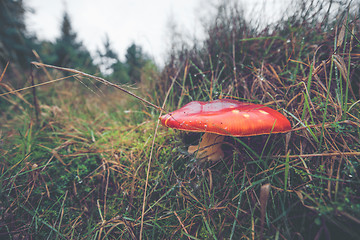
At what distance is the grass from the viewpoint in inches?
27.9

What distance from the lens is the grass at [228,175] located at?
0.71 metres

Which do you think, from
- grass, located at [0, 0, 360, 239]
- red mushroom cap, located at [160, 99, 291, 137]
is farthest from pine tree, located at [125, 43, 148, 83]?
red mushroom cap, located at [160, 99, 291, 137]

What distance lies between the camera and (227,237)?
76 centimetres

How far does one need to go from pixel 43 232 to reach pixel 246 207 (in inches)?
44.6

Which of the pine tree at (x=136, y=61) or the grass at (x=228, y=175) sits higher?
the pine tree at (x=136, y=61)

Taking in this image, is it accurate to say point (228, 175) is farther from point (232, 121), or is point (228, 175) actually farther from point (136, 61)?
point (136, 61)

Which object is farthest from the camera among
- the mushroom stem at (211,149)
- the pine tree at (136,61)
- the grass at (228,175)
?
the pine tree at (136,61)

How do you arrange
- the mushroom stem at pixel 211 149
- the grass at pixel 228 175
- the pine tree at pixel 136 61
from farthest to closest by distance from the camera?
the pine tree at pixel 136 61 → the mushroom stem at pixel 211 149 → the grass at pixel 228 175

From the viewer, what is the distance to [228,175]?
2.82 ft

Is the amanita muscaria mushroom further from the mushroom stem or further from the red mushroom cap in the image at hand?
the mushroom stem

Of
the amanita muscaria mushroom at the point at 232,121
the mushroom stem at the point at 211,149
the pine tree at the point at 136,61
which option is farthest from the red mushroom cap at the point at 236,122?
the pine tree at the point at 136,61

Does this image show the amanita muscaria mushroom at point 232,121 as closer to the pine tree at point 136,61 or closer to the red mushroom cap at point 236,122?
the red mushroom cap at point 236,122

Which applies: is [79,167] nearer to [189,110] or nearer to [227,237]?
[189,110]

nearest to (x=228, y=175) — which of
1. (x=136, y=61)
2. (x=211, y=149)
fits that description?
(x=211, y=149)
